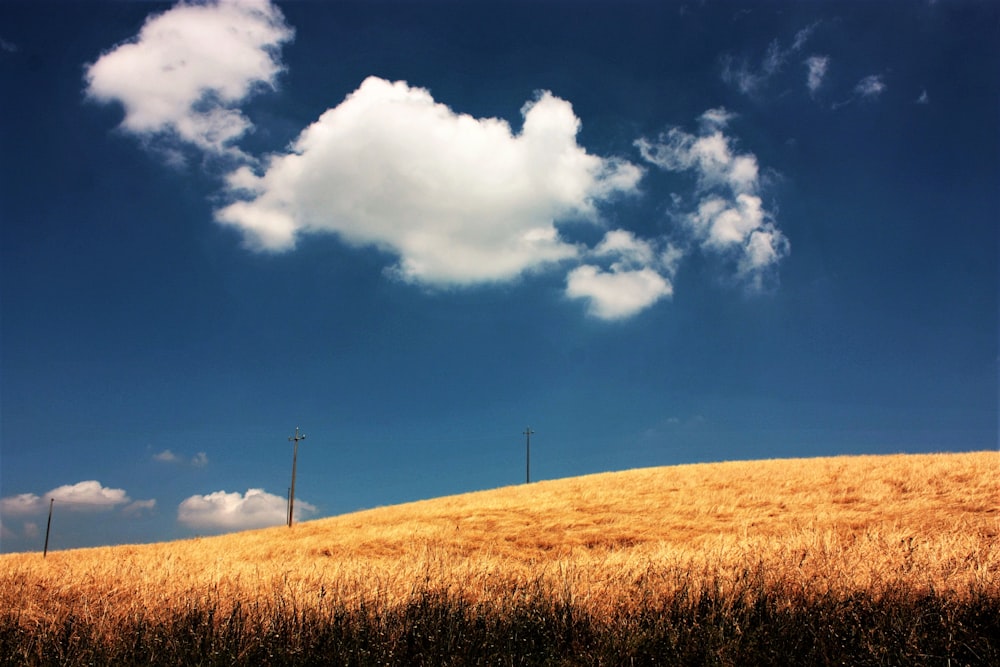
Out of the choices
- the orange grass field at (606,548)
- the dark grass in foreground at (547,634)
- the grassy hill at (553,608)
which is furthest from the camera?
the orange grass field at (606,548)

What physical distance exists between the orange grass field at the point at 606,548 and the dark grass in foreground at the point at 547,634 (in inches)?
14.2

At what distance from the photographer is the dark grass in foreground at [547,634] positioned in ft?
25.7

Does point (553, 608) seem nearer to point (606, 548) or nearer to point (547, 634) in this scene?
point (547, 634)

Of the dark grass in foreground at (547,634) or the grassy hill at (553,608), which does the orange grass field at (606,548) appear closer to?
the grassy hill at (553,608)

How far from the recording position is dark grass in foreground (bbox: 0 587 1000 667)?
7844 millimetres

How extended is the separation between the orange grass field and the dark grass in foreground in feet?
1.18

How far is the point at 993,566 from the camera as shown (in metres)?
11.0

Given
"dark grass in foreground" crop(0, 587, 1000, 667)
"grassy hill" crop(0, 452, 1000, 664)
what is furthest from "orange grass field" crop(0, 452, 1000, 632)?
"dark grass in foreground" crop(0, 587, 1000, 667)

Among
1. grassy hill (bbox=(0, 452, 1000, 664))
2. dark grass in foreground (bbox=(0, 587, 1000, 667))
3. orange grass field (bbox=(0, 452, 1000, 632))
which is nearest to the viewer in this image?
dark grass in foreground (bbox=(0, 587, 1000, 667))

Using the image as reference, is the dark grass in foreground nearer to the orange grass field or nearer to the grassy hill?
the grassy hill

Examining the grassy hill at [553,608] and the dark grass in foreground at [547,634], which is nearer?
the dark grass in foreground at [547,634]

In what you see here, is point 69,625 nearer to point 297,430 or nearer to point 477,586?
point 477,586

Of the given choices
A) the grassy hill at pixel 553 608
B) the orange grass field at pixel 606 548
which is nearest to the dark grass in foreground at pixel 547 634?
the grassy hill at pixel 553 608

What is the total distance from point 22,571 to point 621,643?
40.9 ft
